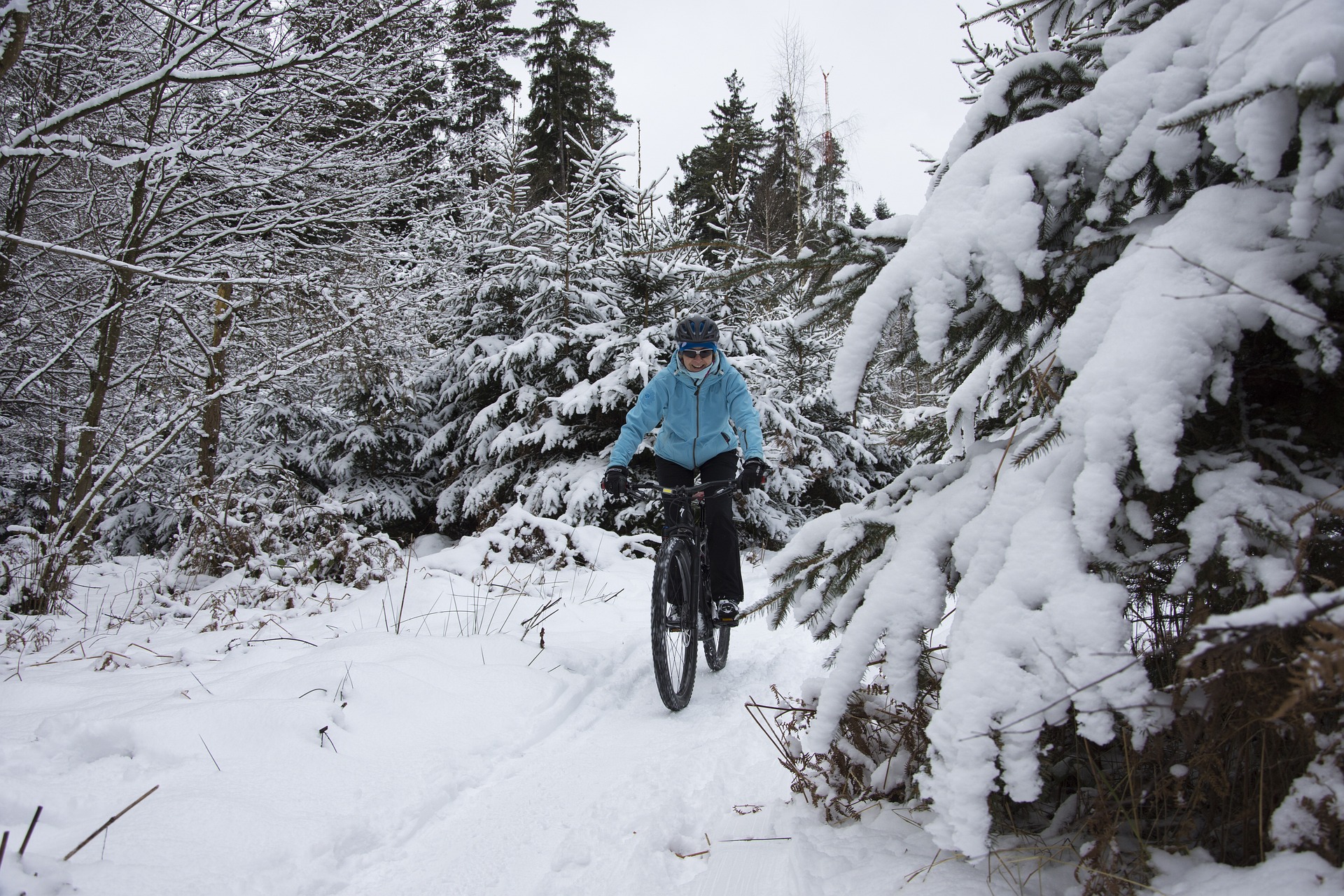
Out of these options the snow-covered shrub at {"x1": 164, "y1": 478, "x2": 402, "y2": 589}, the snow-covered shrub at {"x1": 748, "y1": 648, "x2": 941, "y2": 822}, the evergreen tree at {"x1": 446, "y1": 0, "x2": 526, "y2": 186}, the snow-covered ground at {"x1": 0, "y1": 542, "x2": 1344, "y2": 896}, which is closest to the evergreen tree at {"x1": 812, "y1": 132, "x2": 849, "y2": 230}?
the evergreen tree at {"x1": 446, "y1": 0, "x2": 526, "y2": 186}

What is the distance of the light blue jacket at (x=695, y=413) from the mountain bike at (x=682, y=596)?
32 centimetres

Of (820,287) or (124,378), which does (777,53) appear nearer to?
(124,378)

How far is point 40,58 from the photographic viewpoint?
5.12m

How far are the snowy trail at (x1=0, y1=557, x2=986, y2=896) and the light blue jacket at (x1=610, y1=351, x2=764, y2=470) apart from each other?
141 centimetres

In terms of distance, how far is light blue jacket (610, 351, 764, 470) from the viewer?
4.00 m

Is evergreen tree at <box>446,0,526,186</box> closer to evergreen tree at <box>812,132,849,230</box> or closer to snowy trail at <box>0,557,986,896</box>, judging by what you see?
snowy trail at <box>0,557,986,896</box>

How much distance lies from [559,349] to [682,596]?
4.94 m

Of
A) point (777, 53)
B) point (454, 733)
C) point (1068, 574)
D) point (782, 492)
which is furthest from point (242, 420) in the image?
point (777, 53)

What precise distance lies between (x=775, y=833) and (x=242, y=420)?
10.8m

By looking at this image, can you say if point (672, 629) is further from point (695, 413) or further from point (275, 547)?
point (275, 547)

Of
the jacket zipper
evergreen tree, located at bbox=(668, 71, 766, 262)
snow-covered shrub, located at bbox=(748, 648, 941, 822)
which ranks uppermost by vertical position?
evergreen tree, located at bbox=(668, 71, 766, 262)

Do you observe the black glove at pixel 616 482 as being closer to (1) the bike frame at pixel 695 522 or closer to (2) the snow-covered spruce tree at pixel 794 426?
(1) the bike frame at pixel 695 522

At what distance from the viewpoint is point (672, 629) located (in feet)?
11.6

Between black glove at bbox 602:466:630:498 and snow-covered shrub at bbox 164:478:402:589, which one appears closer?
black glove at bbox 602:466:630:498
